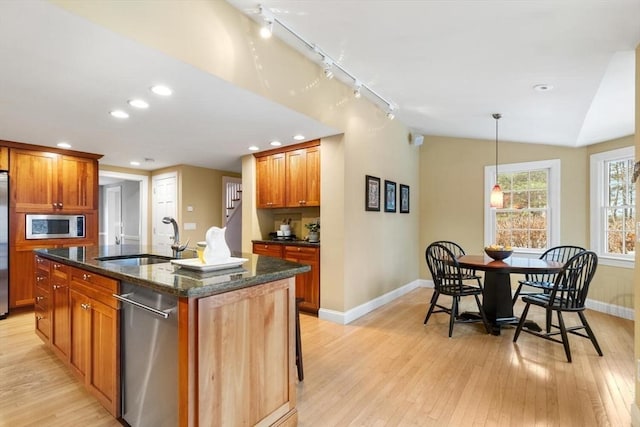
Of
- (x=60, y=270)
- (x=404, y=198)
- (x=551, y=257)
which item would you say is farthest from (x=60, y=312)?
(x=551, y=257)

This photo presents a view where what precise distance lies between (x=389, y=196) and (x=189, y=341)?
371 cm

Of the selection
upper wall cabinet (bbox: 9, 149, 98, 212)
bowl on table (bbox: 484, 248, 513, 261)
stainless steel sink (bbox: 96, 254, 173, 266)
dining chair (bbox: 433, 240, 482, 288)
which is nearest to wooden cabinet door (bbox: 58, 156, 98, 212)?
upper wall cabinet (bbox: 9, 149, 98, 212)

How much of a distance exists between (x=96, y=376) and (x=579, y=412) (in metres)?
3.03

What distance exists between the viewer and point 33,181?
429cm

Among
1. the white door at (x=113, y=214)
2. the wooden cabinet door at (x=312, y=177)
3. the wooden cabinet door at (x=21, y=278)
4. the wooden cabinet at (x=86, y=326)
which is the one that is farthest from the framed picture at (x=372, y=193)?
the white door at (x=113, y=214)

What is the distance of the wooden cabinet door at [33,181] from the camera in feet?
13.5

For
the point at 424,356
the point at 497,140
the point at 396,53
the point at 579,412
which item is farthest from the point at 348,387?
the point at 497,140

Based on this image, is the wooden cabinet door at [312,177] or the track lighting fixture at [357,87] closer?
the track lighting fixture at [357,87]

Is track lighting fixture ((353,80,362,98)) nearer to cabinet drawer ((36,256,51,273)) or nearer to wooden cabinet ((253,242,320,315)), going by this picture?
wooden cabinet ((253,242,320,315))

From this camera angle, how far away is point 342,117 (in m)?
3.65

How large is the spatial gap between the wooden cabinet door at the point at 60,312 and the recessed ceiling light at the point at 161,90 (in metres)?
1.47

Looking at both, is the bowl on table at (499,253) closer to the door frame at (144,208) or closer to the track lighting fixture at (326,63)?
the track lighting fixture at (326,63)

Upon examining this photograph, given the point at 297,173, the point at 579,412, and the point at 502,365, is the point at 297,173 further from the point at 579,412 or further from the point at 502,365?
the point at 579,412

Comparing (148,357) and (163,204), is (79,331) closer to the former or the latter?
(148,357)
